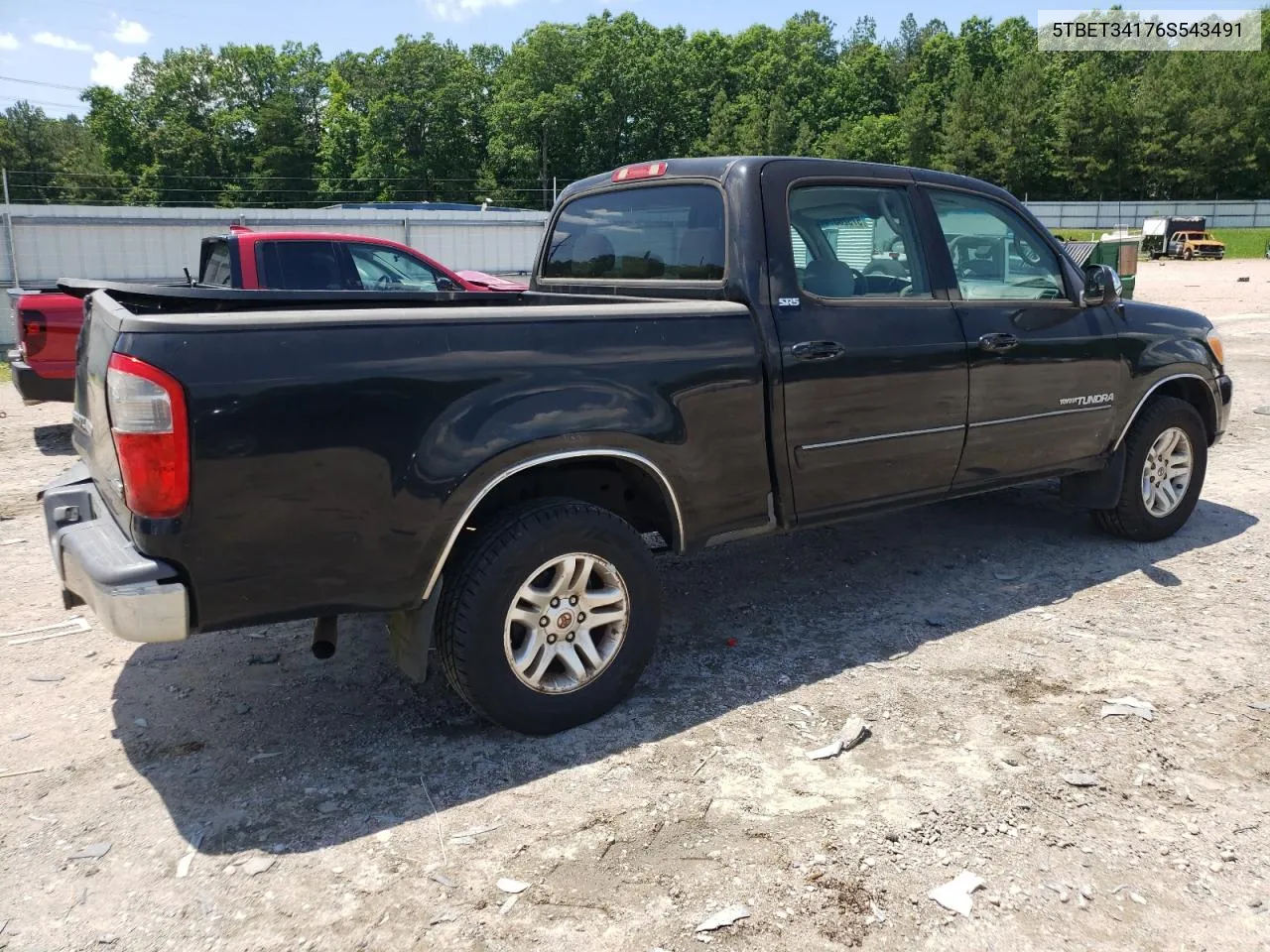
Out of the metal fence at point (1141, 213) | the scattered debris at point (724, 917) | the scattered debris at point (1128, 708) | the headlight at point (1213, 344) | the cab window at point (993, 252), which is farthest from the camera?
the metal fence at point (1141, 213)

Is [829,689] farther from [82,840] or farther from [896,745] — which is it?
[82,840]

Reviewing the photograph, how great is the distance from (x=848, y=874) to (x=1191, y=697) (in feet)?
6.06

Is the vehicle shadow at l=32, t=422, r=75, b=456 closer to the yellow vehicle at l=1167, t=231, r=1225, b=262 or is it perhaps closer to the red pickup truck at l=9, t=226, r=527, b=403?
the red pickup truck at l=9, t=226, r=527, b=403

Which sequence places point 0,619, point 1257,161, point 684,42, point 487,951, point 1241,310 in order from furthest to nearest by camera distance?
point 684,42
point 1257,161
point 1241,310
point 0,619
point 487,951

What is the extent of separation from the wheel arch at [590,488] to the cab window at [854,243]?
41.1 inches

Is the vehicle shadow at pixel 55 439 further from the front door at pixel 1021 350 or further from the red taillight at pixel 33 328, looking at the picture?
the front door at pixel 1021 350

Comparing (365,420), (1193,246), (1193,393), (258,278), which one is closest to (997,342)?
(1193,393)

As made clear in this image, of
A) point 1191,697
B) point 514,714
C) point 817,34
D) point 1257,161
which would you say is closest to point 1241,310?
point 1191,697

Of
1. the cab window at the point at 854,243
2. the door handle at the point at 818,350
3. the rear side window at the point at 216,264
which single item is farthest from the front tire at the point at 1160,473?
the rear side window at the point at 216,264

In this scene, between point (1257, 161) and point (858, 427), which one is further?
point (1257, 161)

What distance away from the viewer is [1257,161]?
→ 235 ft

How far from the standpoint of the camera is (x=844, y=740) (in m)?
3.56

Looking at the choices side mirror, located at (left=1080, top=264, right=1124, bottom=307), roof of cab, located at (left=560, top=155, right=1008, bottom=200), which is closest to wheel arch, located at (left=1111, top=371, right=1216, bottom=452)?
side mirror, located at (left=1080, top=264, right=1124, bottom=307)

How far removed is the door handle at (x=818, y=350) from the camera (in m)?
4.01
